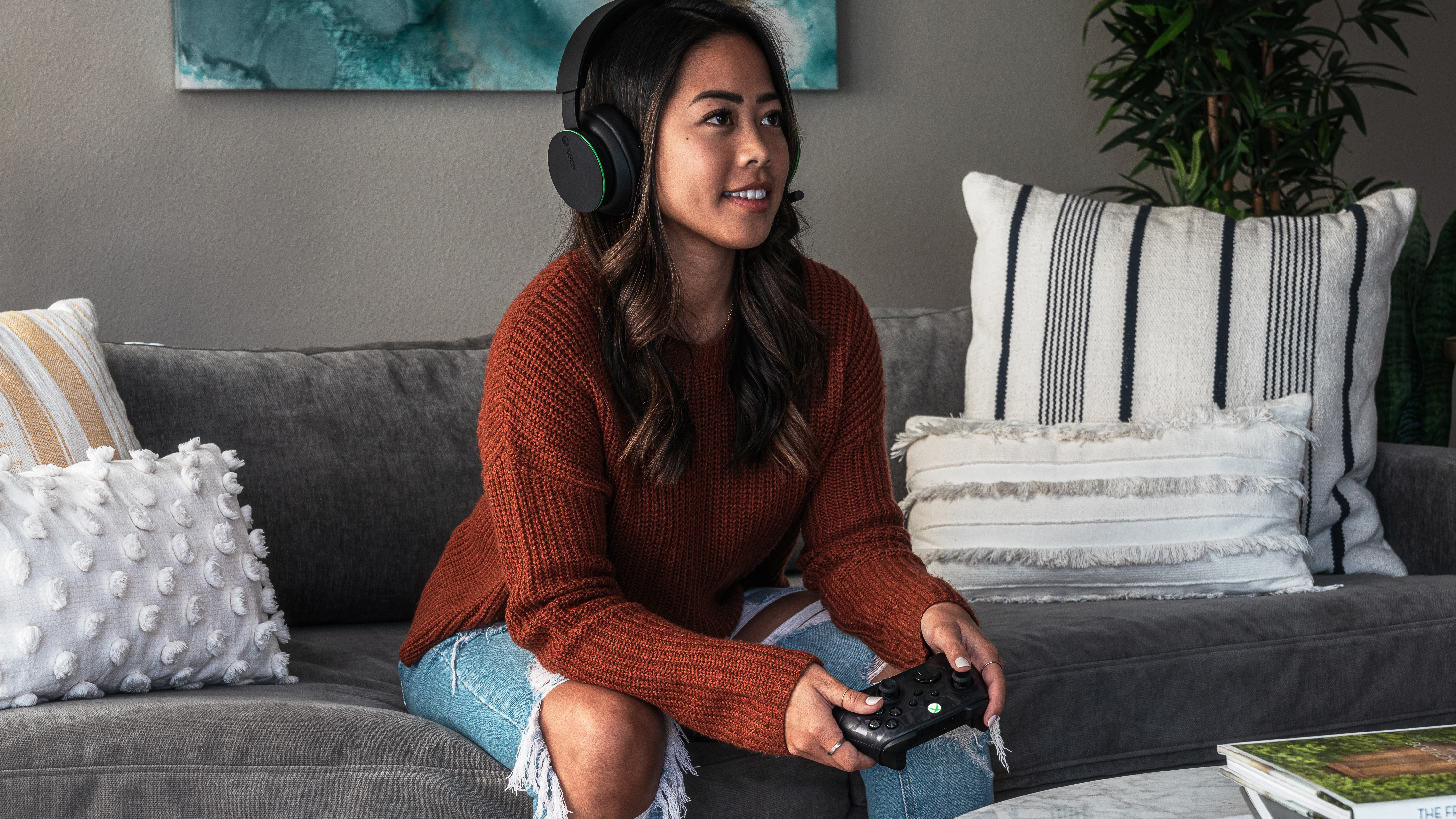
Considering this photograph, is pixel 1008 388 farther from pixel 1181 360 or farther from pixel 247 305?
pixel 247 305

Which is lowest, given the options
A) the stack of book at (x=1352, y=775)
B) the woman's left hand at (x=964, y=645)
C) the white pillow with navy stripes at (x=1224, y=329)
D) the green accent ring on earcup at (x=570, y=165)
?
the woman's left hand at (x=964, y=645)

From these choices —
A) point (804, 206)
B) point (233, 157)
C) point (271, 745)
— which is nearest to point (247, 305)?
point (233, 157)

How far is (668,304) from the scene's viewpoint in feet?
3.91

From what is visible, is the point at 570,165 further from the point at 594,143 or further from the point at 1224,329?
the point at 1224,329

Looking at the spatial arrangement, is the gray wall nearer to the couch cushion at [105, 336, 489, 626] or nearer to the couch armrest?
the couch cushion at [105, 336, 489, 626]

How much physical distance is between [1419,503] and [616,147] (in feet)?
4.22

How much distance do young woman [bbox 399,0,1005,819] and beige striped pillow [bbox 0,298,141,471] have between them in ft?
1.31

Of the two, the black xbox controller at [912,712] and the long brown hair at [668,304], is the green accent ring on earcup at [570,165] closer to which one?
the long brown hair at [668,304]

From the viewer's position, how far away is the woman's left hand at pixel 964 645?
102cm

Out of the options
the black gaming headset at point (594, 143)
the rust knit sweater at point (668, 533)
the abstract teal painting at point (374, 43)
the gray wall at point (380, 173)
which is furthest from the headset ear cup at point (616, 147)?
the gray wall at point (380, 173)

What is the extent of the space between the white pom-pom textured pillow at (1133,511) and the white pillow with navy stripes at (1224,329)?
59 millimetres

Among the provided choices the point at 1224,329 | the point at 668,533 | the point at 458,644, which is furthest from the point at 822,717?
the point at 1224,329

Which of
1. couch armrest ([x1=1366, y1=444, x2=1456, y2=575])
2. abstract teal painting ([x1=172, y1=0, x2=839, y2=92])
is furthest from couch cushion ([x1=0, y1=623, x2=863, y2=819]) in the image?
abstract teal painting ([x1=172, y1=0, x2=839, y2=92])

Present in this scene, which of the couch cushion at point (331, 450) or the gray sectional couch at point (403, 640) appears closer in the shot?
the gray sectional couch at point (403, 640)
